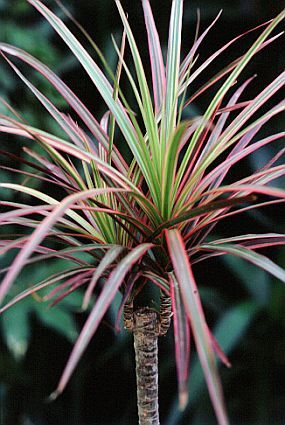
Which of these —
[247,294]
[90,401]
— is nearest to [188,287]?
[247,294]

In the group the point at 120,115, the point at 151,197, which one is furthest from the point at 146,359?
the point at 120,115

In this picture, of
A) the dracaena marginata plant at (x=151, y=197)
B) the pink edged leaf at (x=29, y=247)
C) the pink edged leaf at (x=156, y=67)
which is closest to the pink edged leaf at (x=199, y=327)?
the dracaena marginata plant at (x=151, y=197)

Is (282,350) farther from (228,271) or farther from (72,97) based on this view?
(72,97)

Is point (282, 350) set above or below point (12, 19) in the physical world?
below

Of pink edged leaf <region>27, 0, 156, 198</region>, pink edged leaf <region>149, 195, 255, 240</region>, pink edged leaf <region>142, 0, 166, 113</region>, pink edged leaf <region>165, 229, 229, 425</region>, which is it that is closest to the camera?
pink edged leaf <region>165, 229, 229, 425</region>

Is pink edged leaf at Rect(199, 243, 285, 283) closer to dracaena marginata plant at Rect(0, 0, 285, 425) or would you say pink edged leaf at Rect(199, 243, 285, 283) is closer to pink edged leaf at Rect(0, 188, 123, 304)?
dracaena marginata plant at Rect(0, 0, 285, 425)

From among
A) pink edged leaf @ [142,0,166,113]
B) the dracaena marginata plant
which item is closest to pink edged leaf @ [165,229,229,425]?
the dracaena marginata plant
